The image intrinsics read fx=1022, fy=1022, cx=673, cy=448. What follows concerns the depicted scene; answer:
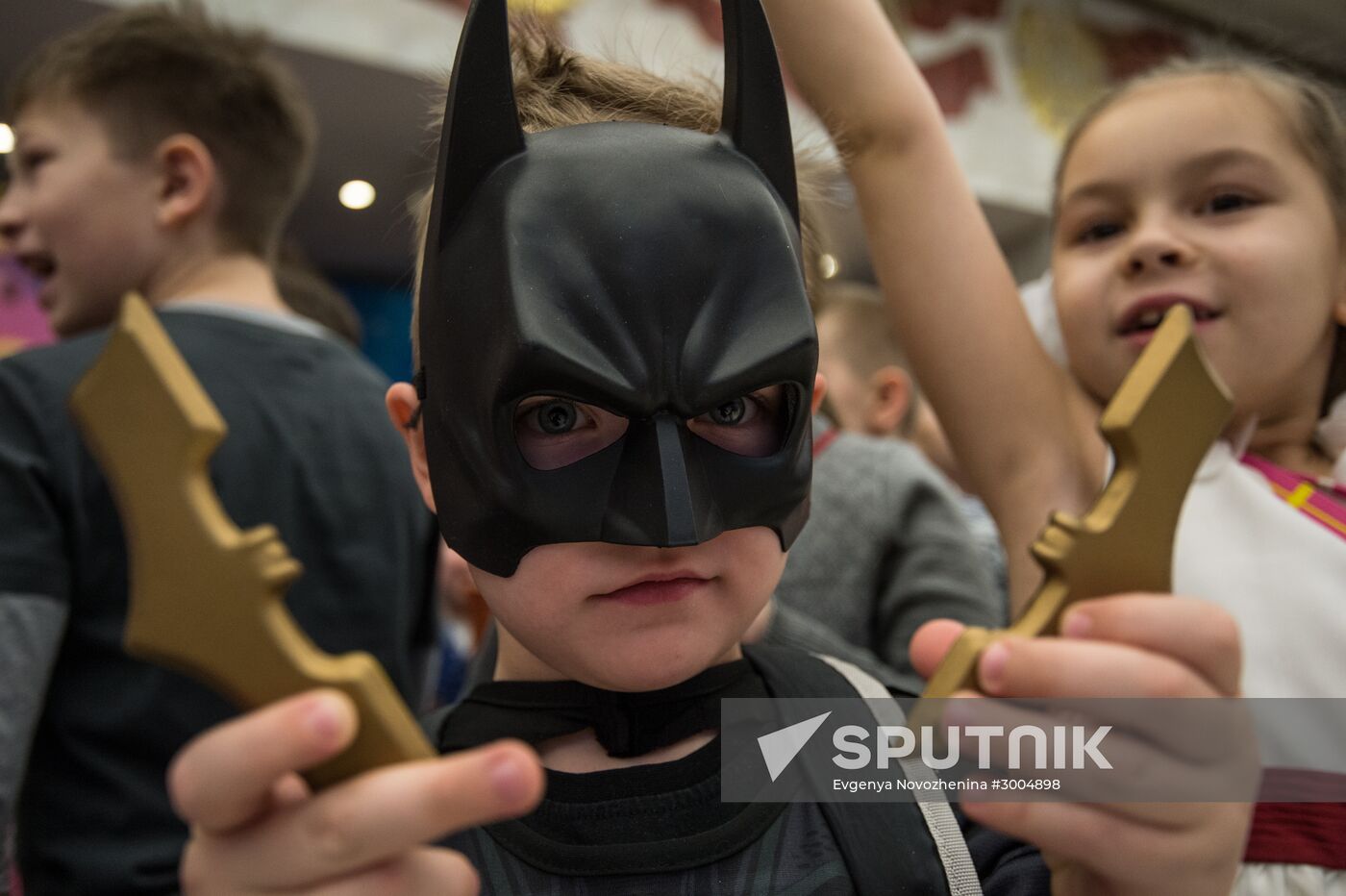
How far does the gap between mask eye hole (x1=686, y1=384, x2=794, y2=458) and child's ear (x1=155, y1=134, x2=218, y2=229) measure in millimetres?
991

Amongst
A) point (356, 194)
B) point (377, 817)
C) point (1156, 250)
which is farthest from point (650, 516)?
point (356, 194)

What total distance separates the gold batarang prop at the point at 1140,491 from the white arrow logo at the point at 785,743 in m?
0.24

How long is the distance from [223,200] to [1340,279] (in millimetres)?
1286

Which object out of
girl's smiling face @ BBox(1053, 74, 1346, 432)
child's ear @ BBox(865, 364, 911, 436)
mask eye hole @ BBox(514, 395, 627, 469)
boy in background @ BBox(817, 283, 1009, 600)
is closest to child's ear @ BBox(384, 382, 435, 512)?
mask eye hole @ BBox(514, 395, 627, 469)

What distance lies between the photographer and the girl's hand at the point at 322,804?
403mm

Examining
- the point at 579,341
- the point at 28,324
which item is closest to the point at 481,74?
the point at 579,341

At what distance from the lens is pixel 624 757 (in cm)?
67

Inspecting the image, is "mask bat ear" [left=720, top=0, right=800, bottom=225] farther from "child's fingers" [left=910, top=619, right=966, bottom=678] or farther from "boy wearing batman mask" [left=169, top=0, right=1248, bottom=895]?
"child's fingers" [left=910, top=619, right=966, bottom=678]

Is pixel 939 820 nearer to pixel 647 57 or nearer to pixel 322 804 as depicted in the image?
pixel 322 804

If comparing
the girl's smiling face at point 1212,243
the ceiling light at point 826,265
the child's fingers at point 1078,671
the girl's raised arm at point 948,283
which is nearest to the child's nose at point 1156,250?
the girl's smiling face at point 1212,243

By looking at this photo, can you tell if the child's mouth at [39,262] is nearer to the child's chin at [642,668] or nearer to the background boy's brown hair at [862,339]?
the child's chin at [642,668]

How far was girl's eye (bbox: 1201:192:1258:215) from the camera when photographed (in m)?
0.82

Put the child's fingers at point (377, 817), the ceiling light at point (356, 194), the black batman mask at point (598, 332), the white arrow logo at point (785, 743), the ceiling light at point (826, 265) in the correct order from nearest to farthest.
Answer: the child's fingers at point (377, 817) < the black batman mask at point (598, 332) < the white arrow logo at point (785, 743) < the ceiling light at point (826, 265) < the ceiling light at point (356, 194)

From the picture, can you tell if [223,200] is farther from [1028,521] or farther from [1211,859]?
[1211,859]
